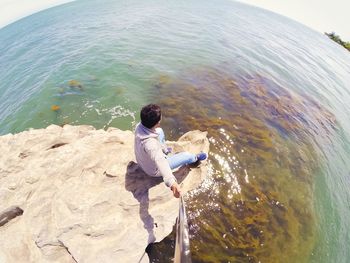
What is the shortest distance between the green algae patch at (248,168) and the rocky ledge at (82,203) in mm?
1123

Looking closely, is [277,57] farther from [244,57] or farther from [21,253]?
[21,253]

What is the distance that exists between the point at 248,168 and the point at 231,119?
425 centimetres

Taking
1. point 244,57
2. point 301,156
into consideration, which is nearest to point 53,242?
point 301,156

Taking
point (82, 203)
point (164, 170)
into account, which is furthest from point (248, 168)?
point (82, 203)

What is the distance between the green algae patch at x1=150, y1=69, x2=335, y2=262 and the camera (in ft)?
30.1

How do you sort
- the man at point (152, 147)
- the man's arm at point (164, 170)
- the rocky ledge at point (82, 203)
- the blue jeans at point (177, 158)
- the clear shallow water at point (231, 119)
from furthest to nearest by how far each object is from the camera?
the clear shallow water at point (231, 119)
the blue jeans at point (177, 158)
the rocky ledge at point (82, 203)
the man at point (152, 147)
the man's arm at point (164, 170)

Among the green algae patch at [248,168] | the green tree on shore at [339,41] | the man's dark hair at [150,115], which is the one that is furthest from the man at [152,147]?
the green tree on shore at [339,41]

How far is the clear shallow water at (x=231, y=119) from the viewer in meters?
9.70

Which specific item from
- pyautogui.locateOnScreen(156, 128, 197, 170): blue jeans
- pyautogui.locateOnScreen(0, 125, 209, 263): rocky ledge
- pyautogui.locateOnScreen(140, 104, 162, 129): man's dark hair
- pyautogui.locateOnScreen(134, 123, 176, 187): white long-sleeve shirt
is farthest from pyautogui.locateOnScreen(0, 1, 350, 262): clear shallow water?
pyautogui.locateOnScreen(140, 104, 162, 129): man's dark hair

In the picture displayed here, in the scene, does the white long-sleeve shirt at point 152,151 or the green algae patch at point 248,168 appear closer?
the white long-sleeve shirt at point 152,151

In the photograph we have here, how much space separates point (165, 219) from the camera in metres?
8.18

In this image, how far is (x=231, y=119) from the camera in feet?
51.3

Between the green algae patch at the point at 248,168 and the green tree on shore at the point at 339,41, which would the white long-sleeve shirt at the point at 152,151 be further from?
the green tree on shore at the point at 339,41

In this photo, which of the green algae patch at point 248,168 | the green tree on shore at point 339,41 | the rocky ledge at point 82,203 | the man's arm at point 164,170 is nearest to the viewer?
the man's arm at point 164,170
